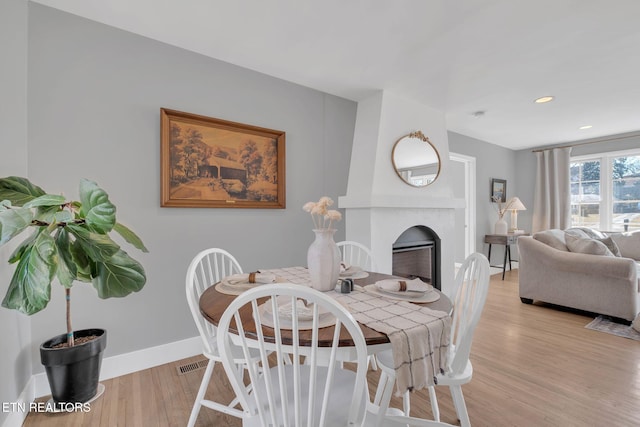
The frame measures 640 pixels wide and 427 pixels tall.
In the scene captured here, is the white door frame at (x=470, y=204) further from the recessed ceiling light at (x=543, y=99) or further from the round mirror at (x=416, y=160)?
the round mirror at (x=416, y=160)

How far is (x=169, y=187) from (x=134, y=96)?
659 millimetres

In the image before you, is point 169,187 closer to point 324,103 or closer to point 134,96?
point 134,96

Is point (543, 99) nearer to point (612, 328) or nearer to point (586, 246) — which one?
point (586, 246)

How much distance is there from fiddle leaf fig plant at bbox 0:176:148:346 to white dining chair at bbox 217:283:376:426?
2.67 ft

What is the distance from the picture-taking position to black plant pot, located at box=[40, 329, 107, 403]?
1584 millimetres

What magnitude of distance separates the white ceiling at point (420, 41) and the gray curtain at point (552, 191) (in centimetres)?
201

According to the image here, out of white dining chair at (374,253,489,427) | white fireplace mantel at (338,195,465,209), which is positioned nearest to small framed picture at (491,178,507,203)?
white fireplace mantel at (338,195,465,209)

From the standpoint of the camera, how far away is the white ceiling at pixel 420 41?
180 centimetres

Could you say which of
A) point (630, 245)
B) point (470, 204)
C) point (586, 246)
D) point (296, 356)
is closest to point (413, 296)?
point (296, 356)

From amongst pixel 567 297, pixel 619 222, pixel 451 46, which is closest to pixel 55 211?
pixel 451 46

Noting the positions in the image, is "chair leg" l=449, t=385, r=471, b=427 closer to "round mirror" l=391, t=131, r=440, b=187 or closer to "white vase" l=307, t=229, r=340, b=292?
"white vase" l=307, t=229, r=340, b=292

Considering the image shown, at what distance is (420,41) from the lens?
213cm

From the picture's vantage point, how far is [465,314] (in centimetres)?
131

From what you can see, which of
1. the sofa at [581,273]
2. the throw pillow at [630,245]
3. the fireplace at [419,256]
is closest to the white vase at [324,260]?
the fireplace at [419,256]
